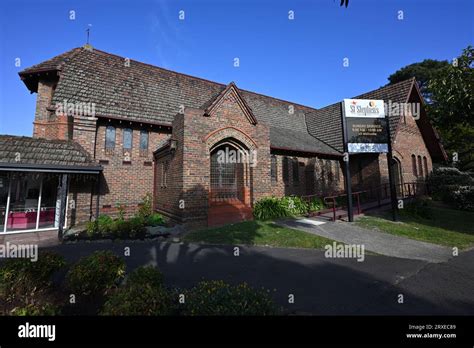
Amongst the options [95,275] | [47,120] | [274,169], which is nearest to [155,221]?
[95,275]

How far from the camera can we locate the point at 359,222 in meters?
9.64

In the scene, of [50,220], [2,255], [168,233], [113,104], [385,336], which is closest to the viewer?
Answer: [385,336]

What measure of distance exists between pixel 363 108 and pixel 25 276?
43.1 ft

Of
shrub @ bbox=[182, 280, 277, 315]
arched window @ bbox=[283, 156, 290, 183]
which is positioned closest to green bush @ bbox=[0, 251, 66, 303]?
shrub @ bbox=[182, 280, 277, 315]

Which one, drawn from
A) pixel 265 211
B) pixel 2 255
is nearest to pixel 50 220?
pixel 2 255

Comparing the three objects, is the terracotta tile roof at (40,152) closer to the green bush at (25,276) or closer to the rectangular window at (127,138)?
the rectangular window at (127,138)

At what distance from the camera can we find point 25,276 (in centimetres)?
363

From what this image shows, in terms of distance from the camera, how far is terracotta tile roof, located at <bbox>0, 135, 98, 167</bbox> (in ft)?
27.8

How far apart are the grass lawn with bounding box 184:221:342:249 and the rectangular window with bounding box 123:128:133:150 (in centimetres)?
674

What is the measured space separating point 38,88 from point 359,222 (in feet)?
60.7

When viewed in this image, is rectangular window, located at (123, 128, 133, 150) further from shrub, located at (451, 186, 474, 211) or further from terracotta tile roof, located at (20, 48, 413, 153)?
shrub, located at (451, 186, 474, 211)

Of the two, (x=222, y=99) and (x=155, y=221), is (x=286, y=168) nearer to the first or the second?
(x=222, y=99)

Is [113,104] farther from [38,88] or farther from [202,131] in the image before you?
[202,131]

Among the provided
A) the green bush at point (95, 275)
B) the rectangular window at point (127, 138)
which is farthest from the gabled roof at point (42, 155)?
the green bush at point (95, 275)
